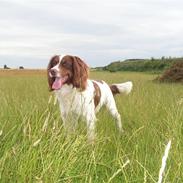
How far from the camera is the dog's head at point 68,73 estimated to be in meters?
6.52

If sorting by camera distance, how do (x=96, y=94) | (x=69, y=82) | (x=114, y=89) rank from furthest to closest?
(x=114, y=89)
(x=96, y=94)
(x=69, y=82)

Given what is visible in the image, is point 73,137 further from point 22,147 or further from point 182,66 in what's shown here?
point 182,66

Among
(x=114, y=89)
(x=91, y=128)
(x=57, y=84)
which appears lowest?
(x=91, y=128)

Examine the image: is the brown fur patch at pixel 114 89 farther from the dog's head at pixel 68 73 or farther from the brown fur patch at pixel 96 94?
the dog's head at pixel 68 73

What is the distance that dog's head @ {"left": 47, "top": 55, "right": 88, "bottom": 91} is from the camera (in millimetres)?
6520

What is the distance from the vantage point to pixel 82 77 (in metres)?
6.57

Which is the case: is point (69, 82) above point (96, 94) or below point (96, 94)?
above

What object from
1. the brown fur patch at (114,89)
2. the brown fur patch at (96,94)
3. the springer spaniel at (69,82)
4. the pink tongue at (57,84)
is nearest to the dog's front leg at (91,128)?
the springer spaniel at (69,82)

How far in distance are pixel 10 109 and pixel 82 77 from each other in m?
1.69

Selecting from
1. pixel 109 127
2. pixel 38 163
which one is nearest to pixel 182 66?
pixel 109 127

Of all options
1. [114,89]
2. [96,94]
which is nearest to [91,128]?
[96,94]

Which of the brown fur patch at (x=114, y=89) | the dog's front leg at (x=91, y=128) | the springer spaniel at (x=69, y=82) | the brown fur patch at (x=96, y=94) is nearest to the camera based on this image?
the dog's front leg at (x=91, y=128)

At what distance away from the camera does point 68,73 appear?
6562 mm

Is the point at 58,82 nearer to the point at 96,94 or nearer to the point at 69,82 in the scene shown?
the point at 69,82
